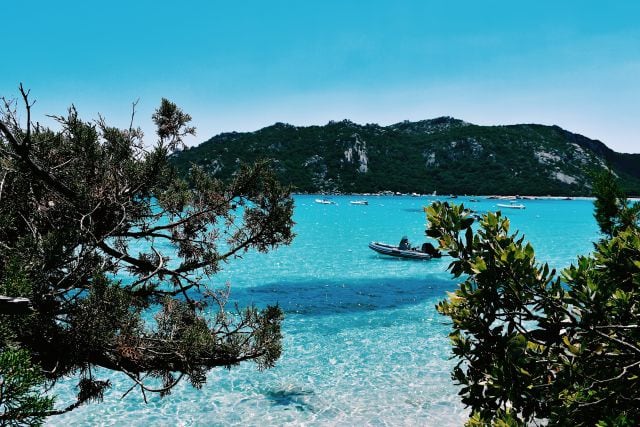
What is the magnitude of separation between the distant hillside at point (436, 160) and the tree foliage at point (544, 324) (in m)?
146

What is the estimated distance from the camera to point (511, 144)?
174 meters

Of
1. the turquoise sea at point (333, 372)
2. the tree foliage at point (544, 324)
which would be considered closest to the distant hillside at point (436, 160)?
the turquoise sea at point (333, 372)

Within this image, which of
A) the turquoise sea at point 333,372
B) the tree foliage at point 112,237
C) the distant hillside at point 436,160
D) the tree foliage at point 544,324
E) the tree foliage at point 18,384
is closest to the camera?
the tree foliage at point 18,384

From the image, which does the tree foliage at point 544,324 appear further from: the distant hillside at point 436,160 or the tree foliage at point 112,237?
the distant hillside at point 436,160

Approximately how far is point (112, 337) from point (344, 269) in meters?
27.7

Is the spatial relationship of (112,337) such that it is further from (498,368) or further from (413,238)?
(413,238)

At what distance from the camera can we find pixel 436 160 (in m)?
177

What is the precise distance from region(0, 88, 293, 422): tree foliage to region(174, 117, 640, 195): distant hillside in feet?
461

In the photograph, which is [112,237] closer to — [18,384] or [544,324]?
[18,384]

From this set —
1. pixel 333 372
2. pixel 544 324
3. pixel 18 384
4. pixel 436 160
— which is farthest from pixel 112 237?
pixel 436 160

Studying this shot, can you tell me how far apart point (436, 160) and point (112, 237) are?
179001 mm

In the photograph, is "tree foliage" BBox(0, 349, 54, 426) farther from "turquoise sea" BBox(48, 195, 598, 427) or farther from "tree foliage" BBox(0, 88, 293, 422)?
"turquoise sea" BBox(48, 195, 598, 427)

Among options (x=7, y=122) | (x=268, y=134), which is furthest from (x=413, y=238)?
(x=268, y=134)

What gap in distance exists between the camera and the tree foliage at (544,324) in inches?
122
